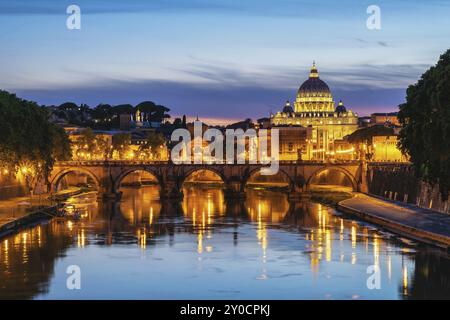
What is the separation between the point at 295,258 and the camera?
6425 centimetres

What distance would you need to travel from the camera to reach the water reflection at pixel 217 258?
173ft

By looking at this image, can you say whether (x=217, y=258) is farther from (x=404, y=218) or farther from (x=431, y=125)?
(x=404, y=218)

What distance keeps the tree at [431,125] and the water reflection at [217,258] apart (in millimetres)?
5279

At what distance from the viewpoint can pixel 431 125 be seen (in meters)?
69.9

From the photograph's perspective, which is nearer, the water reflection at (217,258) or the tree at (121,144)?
the water reflection at (217,258)

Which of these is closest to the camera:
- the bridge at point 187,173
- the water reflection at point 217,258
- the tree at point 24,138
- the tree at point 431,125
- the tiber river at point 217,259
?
the tiber river at point 217,259

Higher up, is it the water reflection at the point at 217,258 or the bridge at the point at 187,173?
the bridge at the point at 187,173

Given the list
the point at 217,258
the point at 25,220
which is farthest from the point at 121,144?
the point at 217,258

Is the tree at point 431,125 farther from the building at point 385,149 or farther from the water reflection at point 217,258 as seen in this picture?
the building at point 385,149

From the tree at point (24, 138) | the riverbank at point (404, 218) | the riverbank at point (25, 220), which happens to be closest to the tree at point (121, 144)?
the tree at point (24, 138)

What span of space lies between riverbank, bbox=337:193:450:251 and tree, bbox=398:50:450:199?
314 centimetres

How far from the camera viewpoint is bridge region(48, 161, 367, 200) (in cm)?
12106

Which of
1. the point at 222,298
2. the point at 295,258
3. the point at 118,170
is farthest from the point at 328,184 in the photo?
the point at 222,298
